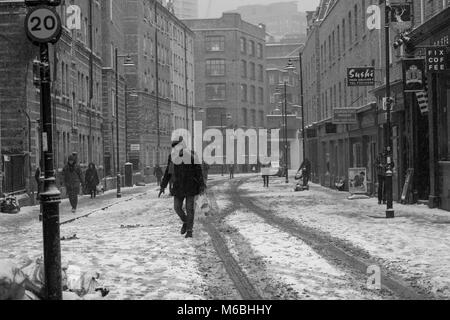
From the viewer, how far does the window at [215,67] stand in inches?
3935

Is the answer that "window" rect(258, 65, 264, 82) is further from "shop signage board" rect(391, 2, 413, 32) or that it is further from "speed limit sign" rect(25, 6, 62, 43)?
"speed limit sign" rect(25, 6, 62, 43)

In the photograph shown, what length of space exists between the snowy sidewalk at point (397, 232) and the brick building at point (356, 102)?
8.06 feet

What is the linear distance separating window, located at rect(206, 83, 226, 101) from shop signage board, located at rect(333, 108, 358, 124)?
2708 inches

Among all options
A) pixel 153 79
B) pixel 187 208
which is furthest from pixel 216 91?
pixel 187 208

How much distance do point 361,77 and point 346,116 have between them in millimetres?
5975

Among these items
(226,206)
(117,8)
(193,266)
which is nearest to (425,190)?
(226,206)

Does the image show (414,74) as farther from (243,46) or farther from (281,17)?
(281,17)

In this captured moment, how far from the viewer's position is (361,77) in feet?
82.6

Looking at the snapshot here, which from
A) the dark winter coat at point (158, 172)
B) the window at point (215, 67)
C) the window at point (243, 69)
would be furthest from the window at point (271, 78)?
the dark winter coat at point (158, 172)

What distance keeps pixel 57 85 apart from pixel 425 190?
19264 mm

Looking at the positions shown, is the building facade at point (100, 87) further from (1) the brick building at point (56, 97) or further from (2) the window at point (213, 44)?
(2) the window at point (213, 44)

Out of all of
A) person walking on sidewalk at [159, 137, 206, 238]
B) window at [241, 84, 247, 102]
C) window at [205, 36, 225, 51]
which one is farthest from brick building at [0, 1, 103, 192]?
window at [241, 84, 247, 102]

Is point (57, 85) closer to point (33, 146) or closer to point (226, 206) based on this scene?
point (33, 146)

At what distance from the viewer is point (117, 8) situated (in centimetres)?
5522
